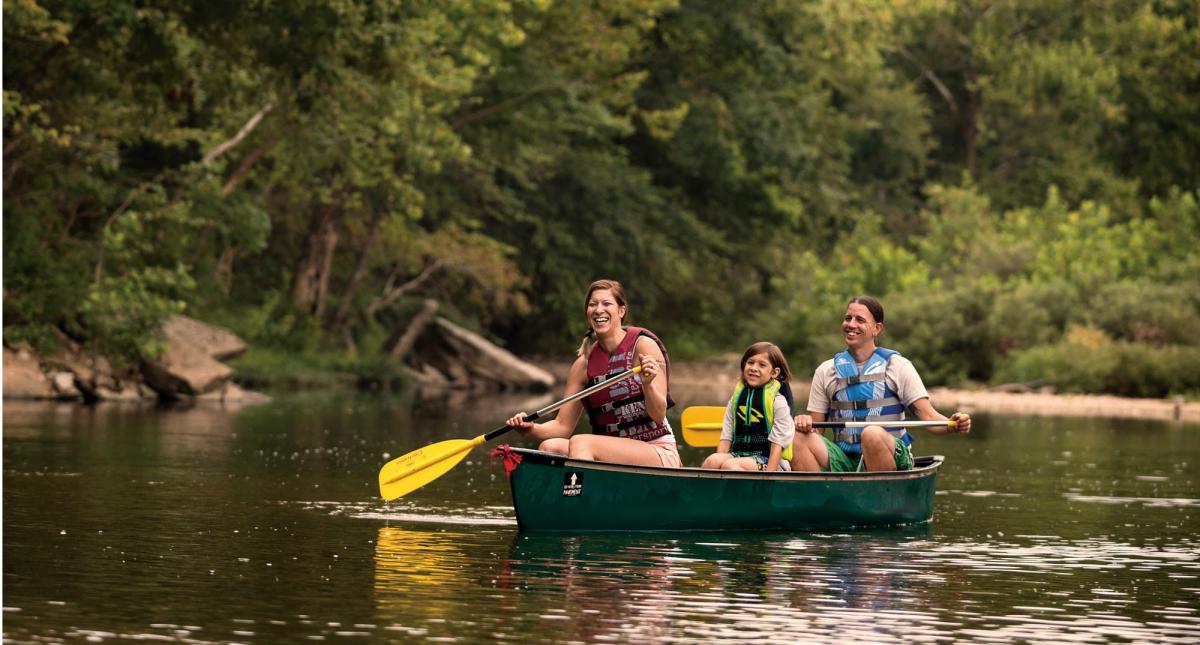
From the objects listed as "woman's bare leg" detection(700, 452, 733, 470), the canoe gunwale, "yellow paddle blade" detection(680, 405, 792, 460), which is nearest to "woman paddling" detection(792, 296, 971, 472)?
the canoe gunwale

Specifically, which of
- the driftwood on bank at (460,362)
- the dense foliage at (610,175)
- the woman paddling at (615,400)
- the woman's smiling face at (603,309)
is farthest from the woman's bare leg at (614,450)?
the driftwood on bank at (460,362)

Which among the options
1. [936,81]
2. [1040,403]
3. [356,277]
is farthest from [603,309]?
[936,81]

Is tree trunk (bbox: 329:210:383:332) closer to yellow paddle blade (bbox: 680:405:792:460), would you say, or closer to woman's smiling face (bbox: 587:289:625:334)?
yellow paddle blade (bbox: 680:405:792:460)

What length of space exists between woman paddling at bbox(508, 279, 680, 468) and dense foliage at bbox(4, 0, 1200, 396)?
12624 millimetres

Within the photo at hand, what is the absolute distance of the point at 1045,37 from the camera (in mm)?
68250

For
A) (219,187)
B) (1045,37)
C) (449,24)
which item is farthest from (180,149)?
(1045,37)

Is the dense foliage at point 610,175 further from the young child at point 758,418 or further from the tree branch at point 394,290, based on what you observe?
the young child at point 758,418

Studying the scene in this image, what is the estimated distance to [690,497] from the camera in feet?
44.1

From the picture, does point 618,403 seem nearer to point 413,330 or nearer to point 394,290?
point 413,330

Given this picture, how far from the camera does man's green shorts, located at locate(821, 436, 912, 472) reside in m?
14.5

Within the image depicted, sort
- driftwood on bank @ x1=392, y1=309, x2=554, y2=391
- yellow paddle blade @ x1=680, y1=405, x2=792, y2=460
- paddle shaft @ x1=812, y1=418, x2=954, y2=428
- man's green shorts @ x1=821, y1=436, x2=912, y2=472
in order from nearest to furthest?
paddle shaft @ x1=812, y1=418, x2=954, y2=428, man's green shorts @ x1=821, y1=436, x2=912, y2=472, yellow paddle blade @ x1=680, y1=405, x2=792, y2=460, driftwood on bank @ x1=392, y1=309, x2=554, y2=391

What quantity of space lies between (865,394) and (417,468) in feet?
9.98

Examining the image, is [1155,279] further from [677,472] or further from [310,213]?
[677,472]

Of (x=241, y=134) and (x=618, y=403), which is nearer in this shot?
(x=618, y=403)
